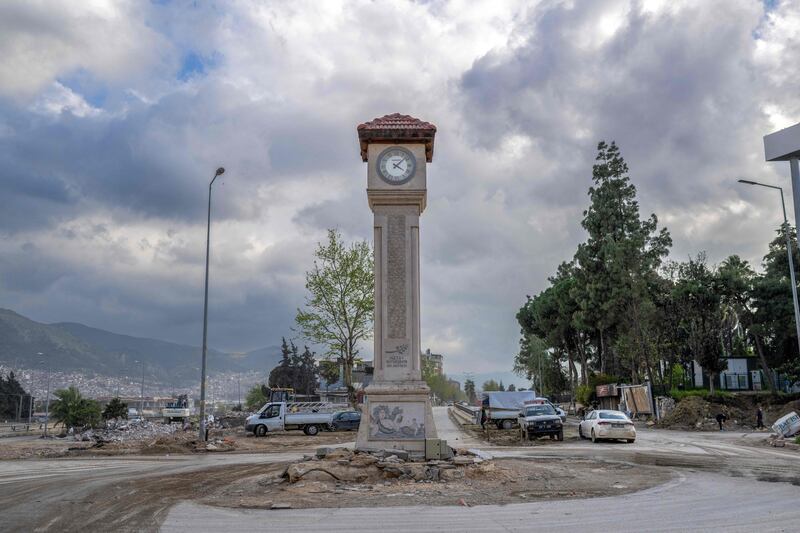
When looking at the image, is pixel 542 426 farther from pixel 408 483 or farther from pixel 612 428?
pixel 408 483

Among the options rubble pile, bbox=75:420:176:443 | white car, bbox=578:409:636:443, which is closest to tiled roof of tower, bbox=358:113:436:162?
white car, bbox=578:409:636:443

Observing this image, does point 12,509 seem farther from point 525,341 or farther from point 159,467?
point 525,341

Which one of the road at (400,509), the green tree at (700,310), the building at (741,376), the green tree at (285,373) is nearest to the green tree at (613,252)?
the green tree at (700,310)

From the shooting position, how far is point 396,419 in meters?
16.8

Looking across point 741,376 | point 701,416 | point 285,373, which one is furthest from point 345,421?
point 285,373

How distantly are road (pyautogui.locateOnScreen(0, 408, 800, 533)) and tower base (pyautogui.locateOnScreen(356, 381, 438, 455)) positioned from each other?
3.69 metres

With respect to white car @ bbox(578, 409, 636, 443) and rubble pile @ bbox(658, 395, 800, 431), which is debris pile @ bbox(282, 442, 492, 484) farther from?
rubble pile @ bbox(658, 395, 800, 431)

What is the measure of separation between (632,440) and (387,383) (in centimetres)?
1679

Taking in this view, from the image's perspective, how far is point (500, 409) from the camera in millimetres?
41031

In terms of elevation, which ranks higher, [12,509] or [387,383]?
[387,383]

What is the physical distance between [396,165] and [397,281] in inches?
124

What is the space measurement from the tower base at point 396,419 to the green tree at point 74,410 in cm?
4832

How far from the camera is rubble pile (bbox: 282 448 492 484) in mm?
14398

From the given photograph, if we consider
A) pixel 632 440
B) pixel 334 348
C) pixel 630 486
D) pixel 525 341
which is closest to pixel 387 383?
pixel 630 486
